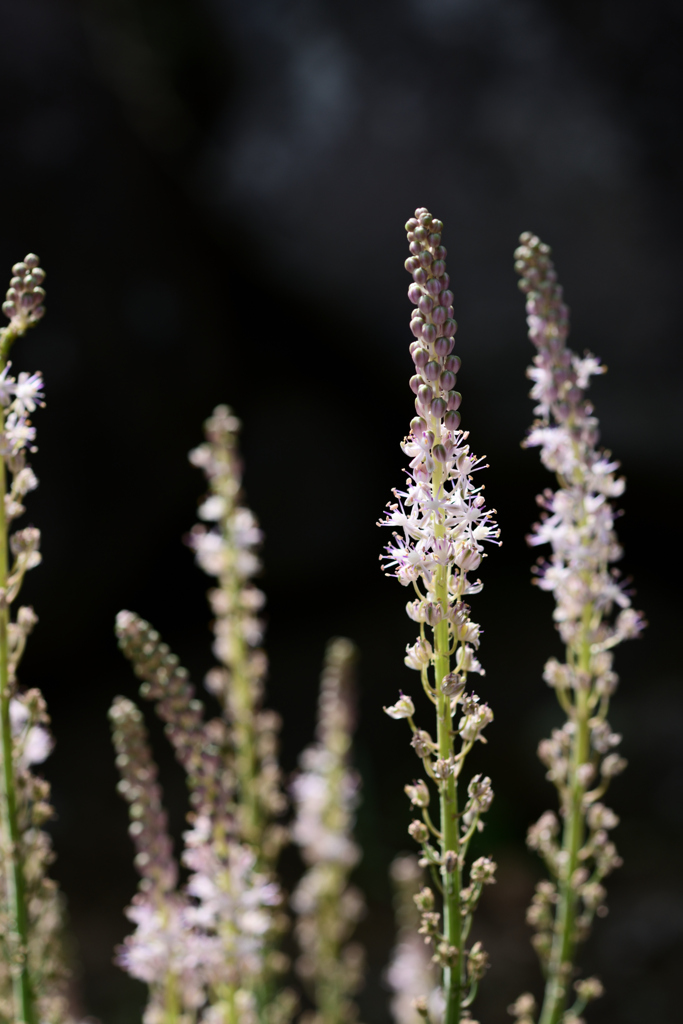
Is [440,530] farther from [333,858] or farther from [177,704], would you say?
[333,858]

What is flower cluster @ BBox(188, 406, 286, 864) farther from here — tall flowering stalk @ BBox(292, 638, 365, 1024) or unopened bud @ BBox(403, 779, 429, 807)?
unopened bud @ BBox(403, 779, 429, 807)

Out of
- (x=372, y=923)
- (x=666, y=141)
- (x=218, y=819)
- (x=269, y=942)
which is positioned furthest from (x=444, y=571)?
(x=372, y=923)

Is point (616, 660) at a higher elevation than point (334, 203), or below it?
below

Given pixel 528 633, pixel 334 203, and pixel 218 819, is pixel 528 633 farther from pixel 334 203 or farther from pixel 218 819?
pixel 218 819

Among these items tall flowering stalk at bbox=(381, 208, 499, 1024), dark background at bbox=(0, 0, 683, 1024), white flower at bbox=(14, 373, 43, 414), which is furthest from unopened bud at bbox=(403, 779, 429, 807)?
dark background at bbox=(0, 0, 683, 1024)

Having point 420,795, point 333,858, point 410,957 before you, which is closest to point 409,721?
point 420,795

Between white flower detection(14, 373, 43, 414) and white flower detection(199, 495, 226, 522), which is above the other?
white flower detection(199, 495, 226, 522)

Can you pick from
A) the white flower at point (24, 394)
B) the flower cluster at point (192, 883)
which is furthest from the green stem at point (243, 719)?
the white flower at point (24, 394)
